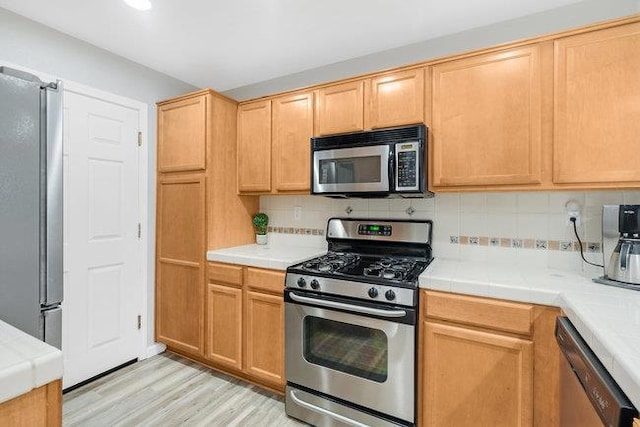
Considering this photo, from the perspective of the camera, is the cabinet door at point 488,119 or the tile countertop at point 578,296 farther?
the cabinet door at point 488,119

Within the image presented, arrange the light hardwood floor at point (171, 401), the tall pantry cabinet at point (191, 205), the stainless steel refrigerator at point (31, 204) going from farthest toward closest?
the tall pantry cabinet at point (191, 205)
the light hardwood floor at point (171, 401)
the stainless steel refrigerator at point (31, 204)

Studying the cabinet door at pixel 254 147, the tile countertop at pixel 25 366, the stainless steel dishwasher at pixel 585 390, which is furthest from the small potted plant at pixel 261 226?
the stainless steel dishwasher at pixel 585 390

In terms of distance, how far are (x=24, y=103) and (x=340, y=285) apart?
1.53m

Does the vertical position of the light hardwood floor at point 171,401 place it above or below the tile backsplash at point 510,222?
below

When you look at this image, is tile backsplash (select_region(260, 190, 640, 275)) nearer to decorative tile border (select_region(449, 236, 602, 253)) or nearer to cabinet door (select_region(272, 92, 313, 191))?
decorative tile border (select_region(449, 236, 602, 253))

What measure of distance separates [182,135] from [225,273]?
3.82ft

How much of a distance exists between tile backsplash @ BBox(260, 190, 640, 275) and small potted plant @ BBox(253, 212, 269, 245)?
2.72ft

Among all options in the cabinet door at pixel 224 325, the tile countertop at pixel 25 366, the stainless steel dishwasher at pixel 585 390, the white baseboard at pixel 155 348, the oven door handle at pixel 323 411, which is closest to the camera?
the tile countertop at pixel 25 366

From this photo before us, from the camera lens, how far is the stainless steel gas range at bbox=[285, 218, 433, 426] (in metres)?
1.59

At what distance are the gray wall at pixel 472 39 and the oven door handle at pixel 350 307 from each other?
1734 millimetres

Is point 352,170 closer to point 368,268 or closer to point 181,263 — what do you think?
point 368,268

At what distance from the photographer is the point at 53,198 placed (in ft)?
3.82

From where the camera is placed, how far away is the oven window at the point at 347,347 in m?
1.66

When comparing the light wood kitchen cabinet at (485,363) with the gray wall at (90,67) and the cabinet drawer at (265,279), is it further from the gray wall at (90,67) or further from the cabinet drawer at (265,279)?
the gray wall at (90,67)
